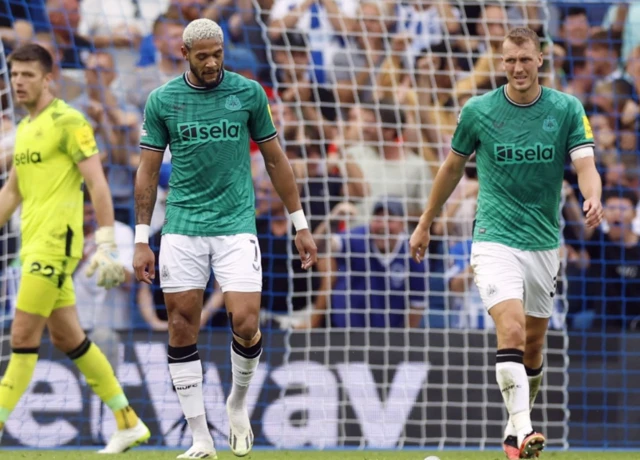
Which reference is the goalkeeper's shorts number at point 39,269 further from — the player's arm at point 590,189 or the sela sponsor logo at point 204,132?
the player's arm at point 590,189

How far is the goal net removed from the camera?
32.6ft

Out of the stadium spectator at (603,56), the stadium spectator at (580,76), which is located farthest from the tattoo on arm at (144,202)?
the stadium spectator at (603,56)

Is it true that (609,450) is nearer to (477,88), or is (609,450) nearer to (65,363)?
(477,88)

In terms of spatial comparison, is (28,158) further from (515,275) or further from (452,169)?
(515,275)

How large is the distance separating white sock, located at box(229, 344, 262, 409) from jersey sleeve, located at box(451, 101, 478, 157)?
165cm

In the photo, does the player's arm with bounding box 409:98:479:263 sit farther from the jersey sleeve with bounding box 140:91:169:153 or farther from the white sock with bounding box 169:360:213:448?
the jersey sleeve with bounding box 140:91:169:153

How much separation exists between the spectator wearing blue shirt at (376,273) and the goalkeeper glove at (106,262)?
3.29 m

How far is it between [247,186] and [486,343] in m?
3.98

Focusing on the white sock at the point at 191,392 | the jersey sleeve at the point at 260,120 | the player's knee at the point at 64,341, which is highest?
the jersey sleeve at the point at 260,120

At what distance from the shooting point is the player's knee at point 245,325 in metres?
6.50

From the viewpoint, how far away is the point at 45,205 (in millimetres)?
7602

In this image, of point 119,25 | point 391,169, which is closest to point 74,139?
point 119,25

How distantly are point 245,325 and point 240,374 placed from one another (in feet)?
1.29

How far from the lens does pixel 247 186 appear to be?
670 cm
